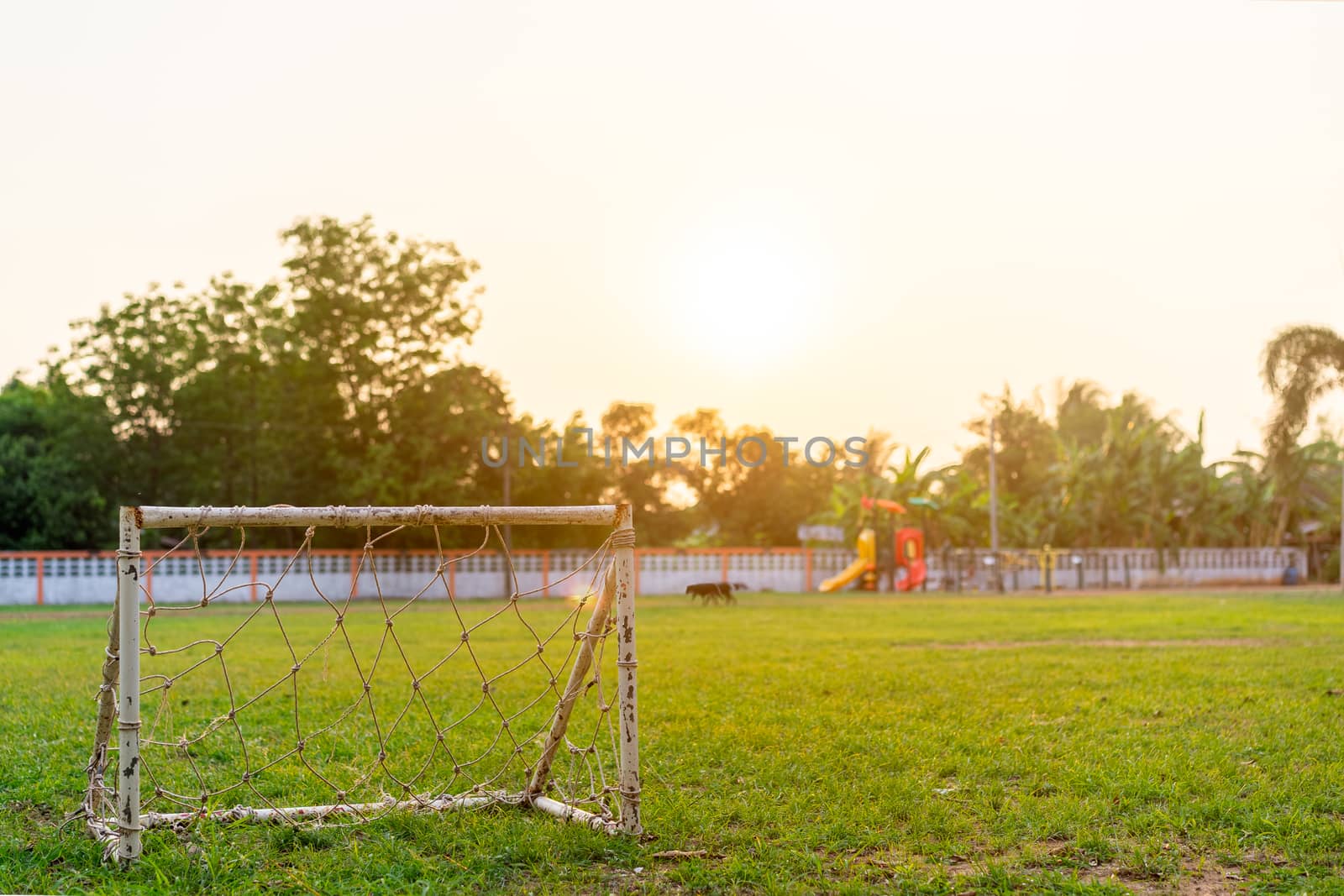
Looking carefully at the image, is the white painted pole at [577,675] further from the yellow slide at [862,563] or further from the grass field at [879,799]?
the yellow slide at [862,563]

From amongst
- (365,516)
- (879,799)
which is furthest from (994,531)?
(365,516)

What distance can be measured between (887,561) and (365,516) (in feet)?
102

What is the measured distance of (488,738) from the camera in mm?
7074

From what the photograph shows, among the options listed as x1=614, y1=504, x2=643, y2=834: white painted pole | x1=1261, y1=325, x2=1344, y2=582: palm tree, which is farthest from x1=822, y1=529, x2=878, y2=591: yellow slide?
x1=614, y1=504, x2=643, y2=834: white painted pole

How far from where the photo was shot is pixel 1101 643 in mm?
14047

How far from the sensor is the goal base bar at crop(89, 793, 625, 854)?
15.5 ft

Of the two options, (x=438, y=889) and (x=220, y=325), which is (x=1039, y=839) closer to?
(x=438, y=889)

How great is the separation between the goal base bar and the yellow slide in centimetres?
2956

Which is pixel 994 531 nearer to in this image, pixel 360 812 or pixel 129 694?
pixel 360 812

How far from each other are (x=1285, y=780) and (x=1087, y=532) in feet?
121

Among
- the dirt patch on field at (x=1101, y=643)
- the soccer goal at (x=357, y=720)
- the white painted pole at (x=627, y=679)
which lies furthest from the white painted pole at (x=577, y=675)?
the dirt patch on field at (x=1101, y=643)

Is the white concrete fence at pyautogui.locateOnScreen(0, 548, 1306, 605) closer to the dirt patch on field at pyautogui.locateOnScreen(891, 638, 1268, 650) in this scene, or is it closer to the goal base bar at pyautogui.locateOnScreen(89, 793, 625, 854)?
the dirt patch on field at pyautogui.locateOnScreen(891, 638, 1268, 650)

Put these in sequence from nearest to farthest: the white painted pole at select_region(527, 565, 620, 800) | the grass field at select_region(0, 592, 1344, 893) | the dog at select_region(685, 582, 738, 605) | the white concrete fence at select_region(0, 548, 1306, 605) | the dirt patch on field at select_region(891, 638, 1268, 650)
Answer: the grass field at select_region(0, 592, 1344, 893)
the white painted pole at select_region(527, 565, 620, 800)
the dirt patch on field at select_region(891, 638, 1268, 650)
the dog at select_region(685, 582, 738, 605)
the white concrete fence at select_region(0, 548, 1306, 605)

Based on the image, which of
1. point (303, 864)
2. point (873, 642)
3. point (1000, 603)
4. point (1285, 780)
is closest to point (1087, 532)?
point (1000, 603)
